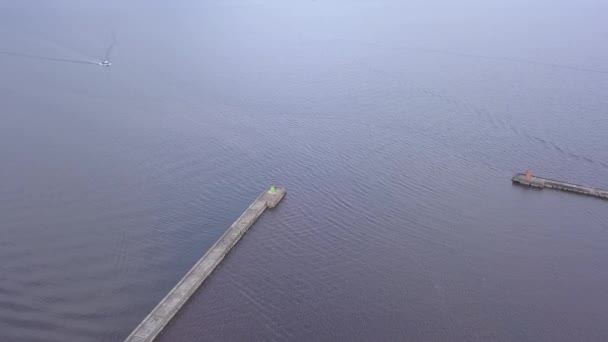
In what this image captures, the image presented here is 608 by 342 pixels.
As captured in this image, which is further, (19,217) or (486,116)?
(486,116)

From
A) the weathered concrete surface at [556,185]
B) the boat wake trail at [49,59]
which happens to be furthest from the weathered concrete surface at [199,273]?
the boat wake trail at [49,59]

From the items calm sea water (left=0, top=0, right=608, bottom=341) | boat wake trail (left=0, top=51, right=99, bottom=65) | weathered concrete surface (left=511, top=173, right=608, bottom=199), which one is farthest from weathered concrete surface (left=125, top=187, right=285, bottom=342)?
boat wake trail (left=0, top=51, right=99, bottom=65)

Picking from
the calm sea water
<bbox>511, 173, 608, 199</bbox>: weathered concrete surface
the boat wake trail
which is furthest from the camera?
the boat wake trail

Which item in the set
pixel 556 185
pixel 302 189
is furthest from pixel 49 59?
pixel 556 185

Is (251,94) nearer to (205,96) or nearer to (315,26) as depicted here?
(205,96)

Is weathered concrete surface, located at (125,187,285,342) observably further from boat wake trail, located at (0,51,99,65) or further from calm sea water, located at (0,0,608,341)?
boat wake trail, located at (0,51,99,65)

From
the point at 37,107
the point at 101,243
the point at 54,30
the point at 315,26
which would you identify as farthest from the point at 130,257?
the point at 315,26
